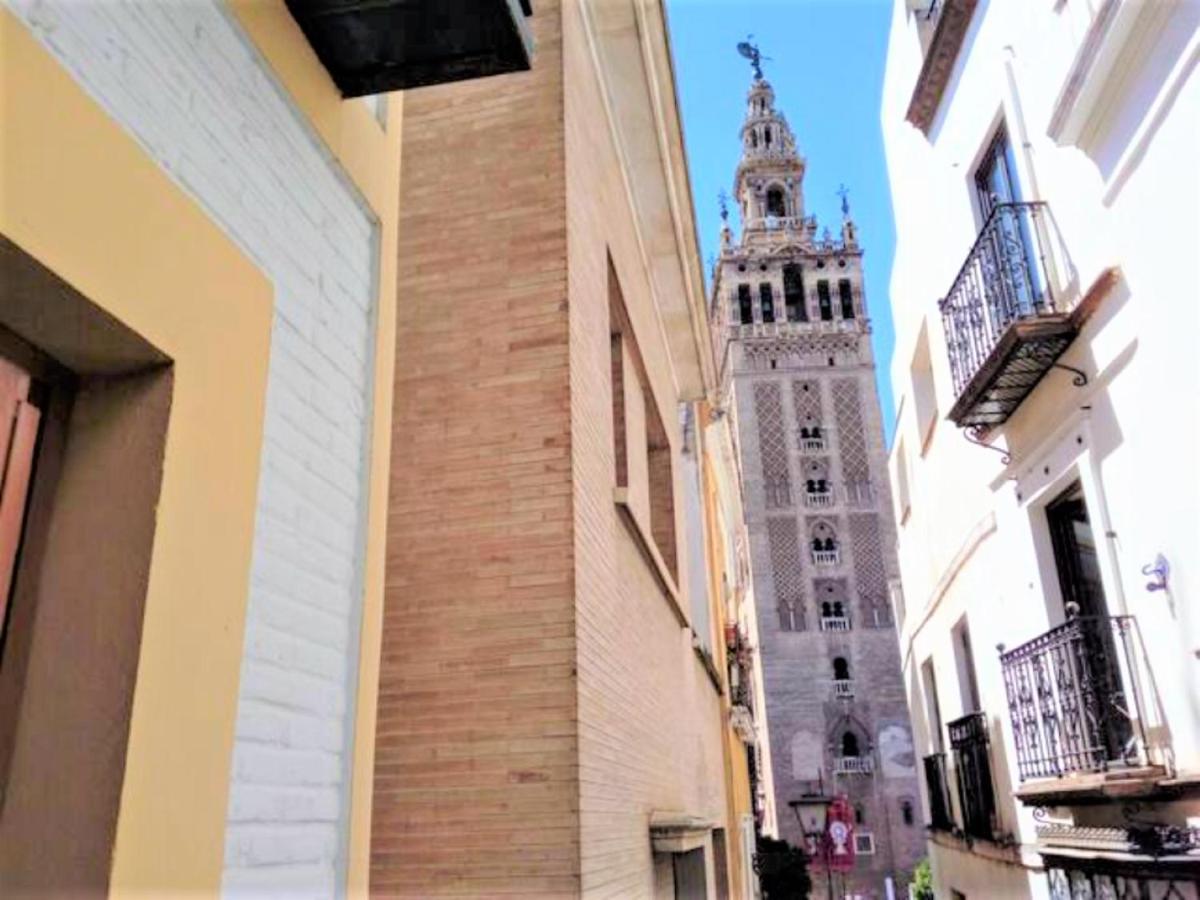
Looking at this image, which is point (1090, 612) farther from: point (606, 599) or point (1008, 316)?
point (606, 599)

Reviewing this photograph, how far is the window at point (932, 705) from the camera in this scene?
11.2m

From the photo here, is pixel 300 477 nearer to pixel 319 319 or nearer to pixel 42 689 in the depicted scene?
pixel 319 319

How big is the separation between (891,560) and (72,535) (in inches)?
2326

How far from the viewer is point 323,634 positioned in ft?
8.42

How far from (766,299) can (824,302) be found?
12.2ft

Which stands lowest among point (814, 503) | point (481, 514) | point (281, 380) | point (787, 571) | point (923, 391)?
point (281, 380)

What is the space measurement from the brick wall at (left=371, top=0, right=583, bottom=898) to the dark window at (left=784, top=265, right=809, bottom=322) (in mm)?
60495

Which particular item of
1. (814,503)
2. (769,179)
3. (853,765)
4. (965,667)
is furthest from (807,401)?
(965,667)

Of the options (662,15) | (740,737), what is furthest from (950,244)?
(740,737)

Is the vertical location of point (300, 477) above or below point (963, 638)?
below

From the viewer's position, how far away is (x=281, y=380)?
2520mm

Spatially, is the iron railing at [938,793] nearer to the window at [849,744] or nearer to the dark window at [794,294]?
the window at [849,744]

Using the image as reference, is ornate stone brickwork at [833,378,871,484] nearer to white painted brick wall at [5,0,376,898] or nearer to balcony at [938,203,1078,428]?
balcony at [938,203,1078,428]

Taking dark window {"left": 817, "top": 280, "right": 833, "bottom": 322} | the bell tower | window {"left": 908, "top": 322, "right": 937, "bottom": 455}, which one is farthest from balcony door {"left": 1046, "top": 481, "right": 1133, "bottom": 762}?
the bell tower
